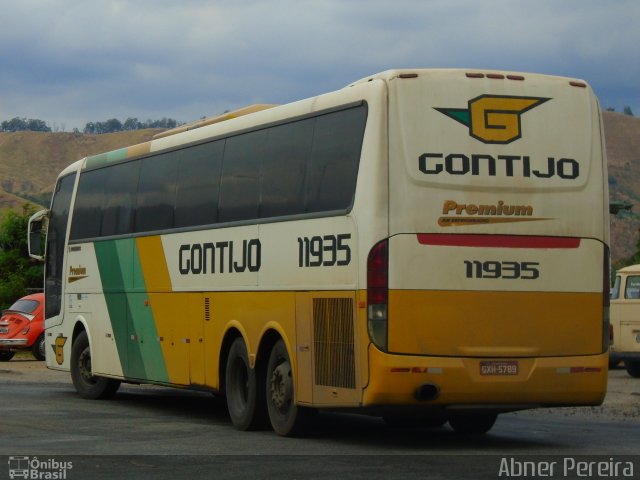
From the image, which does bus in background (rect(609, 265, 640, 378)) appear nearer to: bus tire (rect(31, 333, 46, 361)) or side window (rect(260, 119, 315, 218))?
bus tire (rect(31, 333, 46, 361))

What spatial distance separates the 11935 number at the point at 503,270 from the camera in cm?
1416

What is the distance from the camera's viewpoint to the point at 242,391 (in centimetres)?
1688

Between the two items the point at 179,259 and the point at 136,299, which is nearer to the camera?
the point at 179,259

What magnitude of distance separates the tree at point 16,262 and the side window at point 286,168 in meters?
33.0

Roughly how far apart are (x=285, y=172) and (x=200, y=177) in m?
2.55

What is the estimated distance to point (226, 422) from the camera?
1809 centimetres

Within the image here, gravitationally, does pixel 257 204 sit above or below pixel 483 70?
below

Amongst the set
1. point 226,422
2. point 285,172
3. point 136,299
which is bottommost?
point 226,422

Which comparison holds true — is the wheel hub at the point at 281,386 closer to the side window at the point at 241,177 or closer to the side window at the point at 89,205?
the side window at the point at 241,177

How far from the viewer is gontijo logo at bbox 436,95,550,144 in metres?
14.3

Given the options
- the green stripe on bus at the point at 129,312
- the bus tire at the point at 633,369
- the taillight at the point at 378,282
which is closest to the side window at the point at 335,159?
the taillight at the point at 378,282

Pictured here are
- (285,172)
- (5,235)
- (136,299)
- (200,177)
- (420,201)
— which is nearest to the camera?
(420,201)

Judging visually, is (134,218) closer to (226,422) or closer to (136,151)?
(136,151)

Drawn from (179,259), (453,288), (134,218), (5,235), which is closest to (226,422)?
(179,259)
